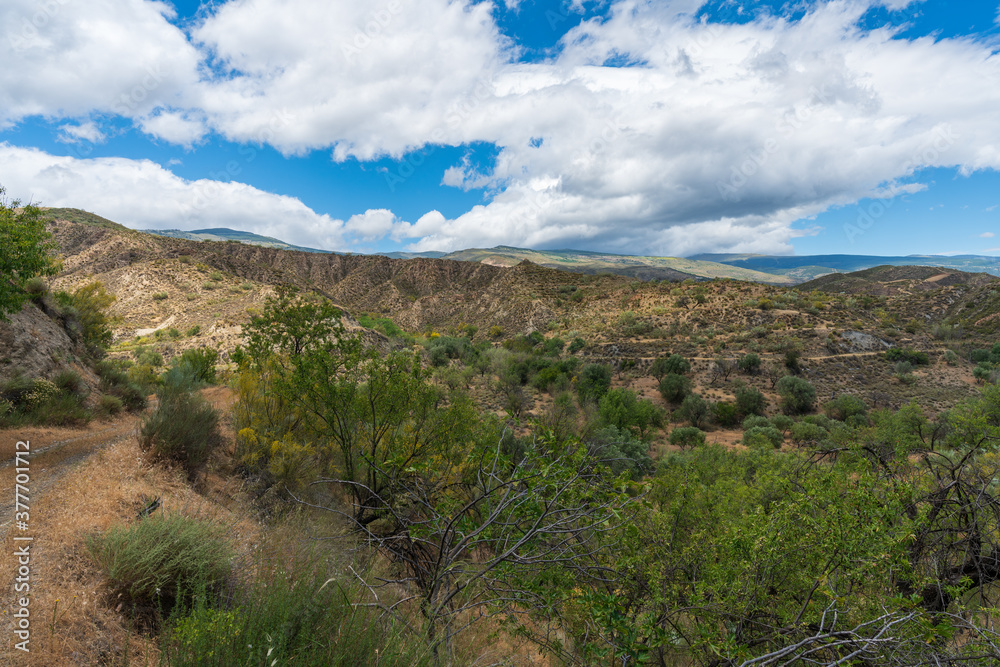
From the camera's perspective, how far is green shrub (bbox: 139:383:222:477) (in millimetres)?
6414

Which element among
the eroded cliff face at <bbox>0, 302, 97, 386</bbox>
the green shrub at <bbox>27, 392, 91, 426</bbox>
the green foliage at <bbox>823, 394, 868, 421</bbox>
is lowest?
the green foliage at <bbox>823, 394, 868, 421</bbox>

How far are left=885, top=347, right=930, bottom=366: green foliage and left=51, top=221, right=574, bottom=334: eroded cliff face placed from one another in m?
33.3

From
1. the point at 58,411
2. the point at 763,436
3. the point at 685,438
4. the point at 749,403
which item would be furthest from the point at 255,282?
the point at 749,403

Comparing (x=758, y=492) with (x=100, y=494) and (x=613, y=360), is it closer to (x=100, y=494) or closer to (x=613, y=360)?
(x=100, y=494)

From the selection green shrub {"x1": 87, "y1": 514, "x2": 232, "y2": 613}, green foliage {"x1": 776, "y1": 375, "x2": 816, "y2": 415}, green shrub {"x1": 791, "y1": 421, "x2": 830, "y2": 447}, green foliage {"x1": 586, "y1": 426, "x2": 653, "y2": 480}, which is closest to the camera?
green shrub {"x1": 87, "y1": 514, "x2": 232, "y2": 613}

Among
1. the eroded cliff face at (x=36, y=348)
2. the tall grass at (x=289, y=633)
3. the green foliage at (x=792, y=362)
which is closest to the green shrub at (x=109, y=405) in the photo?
the eroded cliff face at (x=36, y=348)

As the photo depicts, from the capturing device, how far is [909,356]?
111ft

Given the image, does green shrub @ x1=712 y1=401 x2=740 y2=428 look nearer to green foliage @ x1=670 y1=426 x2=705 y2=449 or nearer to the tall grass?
green foliage @ x1=670 y1=426 x2=705 y2=449

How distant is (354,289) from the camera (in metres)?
81.8

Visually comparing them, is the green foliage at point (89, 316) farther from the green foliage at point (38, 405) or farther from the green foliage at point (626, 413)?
the green foliage at point (626, 413)

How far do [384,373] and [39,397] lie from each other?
768 cm

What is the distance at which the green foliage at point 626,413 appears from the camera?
22864 millimetres

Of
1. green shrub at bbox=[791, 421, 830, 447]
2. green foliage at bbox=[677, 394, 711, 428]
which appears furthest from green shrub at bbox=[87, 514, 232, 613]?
green foliage at bbox=[677, 394, 711, 428]

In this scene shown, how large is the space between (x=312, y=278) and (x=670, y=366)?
251ft
